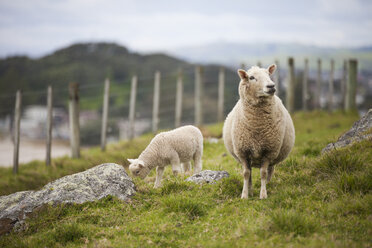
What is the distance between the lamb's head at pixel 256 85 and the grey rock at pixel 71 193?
269 cm

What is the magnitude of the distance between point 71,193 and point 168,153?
2.16m

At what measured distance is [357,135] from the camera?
6723mm

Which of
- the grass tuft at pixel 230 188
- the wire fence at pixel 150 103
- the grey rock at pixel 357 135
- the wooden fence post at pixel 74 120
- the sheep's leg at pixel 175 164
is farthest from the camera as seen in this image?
the wire fence at pixel 150 103

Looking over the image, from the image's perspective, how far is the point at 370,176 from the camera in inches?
199

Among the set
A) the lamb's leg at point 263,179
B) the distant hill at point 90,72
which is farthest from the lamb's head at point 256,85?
the distant hill at point 90,72

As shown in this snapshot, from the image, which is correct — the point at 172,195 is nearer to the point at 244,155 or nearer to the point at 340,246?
the point at 244,155

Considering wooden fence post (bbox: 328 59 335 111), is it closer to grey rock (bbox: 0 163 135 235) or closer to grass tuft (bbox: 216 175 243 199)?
grass tuft (bbox: 216 175 243 199)

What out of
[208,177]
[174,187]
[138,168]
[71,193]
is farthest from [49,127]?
[208,177]

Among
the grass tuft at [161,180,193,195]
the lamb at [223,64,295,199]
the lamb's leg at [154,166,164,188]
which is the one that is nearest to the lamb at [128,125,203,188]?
the lamb's leg at [154,166,164,188]

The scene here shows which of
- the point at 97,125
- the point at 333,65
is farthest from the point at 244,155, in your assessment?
the point at 97,125

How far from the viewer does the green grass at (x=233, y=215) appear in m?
4.23

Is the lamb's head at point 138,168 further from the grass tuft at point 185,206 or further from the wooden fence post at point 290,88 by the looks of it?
the wooden fence post at point 290,88

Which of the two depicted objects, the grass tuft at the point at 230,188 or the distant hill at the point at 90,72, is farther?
the distant hill at the point at 90,72

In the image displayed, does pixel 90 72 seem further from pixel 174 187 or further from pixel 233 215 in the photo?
pixel 233 215
